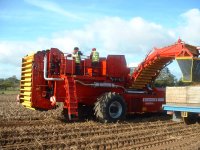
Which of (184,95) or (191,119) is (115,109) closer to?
(184,95)

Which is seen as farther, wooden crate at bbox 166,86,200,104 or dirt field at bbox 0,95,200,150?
wooden crate at bbox 166,86,200,104

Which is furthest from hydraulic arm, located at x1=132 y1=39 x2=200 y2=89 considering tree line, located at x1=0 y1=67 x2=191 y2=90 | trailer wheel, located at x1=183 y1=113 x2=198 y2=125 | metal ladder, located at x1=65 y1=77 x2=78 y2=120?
metal ladder, located at x1=65 y1=77 x2=78 y2=120

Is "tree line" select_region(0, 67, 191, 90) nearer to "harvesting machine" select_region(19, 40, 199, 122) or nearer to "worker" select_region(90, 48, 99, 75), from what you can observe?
"harvesting machine" select_region(19, 40, 199, 122)

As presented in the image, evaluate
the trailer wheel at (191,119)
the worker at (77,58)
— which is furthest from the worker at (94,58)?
the trailer wheel at (191,119)

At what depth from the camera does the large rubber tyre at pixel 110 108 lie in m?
11.6

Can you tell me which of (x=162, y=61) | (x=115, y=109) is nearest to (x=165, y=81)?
(x=162, y=61)

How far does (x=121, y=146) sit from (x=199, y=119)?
5232mm

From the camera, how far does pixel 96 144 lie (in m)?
8.24

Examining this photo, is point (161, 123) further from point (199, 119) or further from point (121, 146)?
point (121, 146)

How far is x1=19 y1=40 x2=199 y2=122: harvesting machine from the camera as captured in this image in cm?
1149

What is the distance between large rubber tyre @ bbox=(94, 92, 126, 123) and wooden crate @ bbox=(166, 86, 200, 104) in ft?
5.83

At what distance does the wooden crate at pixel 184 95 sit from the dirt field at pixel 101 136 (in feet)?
2.85

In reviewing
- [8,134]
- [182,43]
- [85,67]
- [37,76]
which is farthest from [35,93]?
[182,43]

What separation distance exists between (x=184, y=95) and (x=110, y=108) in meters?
2.65
